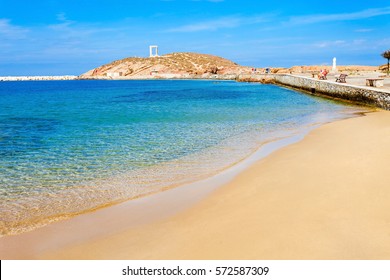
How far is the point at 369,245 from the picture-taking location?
4.00 m

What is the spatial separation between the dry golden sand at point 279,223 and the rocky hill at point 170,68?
112 metres

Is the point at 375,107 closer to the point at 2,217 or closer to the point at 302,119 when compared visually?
the point at 302,119

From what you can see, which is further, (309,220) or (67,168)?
(67,168)

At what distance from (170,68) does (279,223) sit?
5342 inches

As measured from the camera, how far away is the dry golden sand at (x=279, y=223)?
409cm

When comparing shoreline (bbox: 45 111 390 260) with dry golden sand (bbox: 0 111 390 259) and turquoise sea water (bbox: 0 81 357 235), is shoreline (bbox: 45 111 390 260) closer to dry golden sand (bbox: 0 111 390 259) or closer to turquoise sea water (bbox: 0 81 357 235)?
dry golden sand (bbox: 0 111 390 259)

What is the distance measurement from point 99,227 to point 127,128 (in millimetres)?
11435

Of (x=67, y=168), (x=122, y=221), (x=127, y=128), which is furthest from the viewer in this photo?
(x=127, y=128)

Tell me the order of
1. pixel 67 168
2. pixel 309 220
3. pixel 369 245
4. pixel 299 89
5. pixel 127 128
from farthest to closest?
pixel 299 89 → pixel 127 128 → pixel 67 168 → pixel 309 220 → pixel 369 245

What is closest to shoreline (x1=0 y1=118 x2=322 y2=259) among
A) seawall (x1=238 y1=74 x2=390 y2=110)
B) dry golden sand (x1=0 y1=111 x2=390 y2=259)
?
dry golden sand (x1=0 y1=111 x2=390 y2=259)

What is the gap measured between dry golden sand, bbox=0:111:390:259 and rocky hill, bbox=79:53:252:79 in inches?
4423

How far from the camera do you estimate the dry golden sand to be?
161 inches

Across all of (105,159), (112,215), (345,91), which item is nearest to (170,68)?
(345,91)
